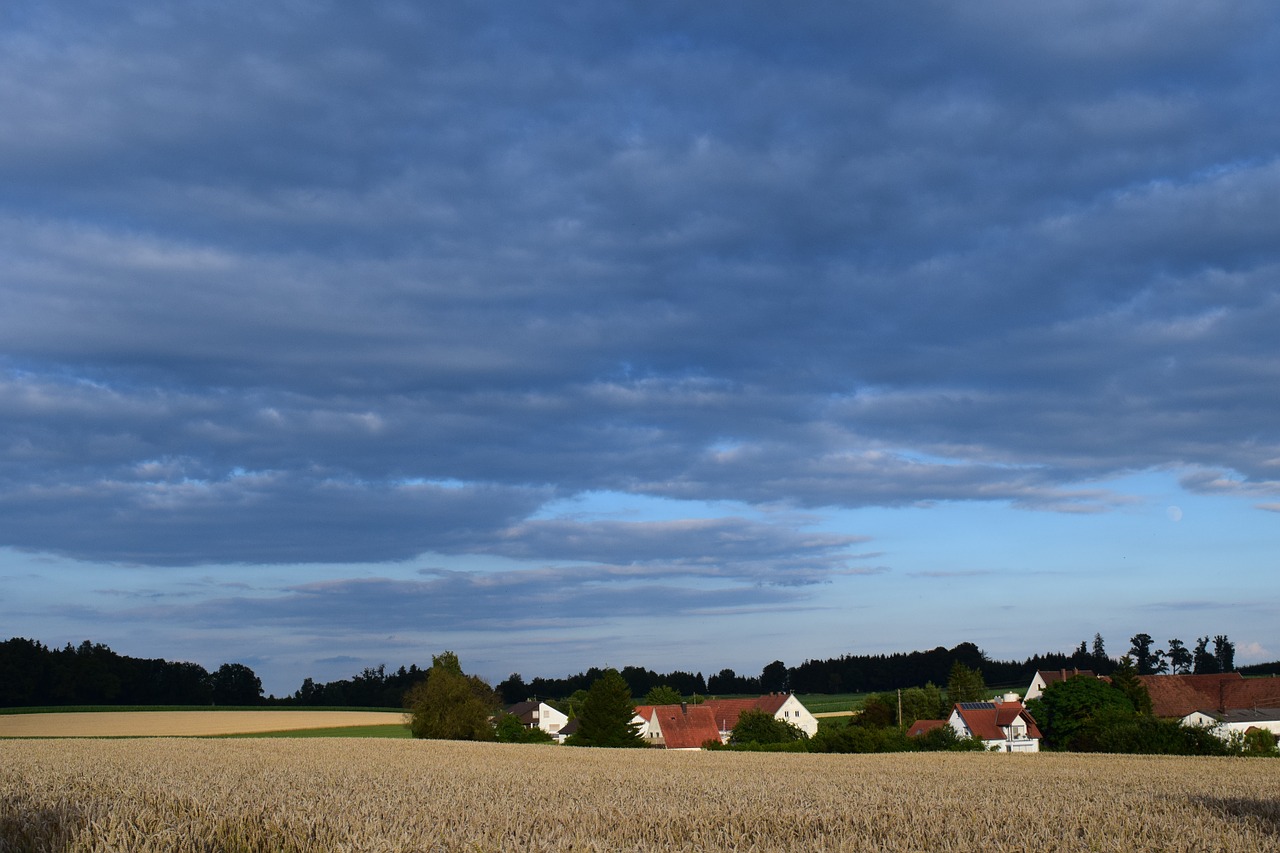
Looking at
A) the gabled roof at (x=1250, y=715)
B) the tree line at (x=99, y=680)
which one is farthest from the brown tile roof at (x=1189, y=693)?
the tree line at (x=99, y=680)

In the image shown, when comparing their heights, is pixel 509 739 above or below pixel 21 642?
below

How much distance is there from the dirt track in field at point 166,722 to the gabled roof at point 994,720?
194ft

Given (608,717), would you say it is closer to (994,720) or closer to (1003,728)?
(1003,728)

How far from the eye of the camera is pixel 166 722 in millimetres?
93812

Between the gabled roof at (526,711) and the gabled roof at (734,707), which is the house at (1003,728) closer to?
the gabled roof at (734,707)

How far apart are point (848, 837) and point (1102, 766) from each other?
107 ft

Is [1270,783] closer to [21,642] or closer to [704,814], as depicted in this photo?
[704,814]

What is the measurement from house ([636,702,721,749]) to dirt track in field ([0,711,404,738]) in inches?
1093

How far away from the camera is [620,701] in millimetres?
82188

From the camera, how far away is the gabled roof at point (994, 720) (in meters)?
91.4

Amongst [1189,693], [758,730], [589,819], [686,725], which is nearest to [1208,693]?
[1189,693]

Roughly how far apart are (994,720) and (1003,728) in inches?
81.5

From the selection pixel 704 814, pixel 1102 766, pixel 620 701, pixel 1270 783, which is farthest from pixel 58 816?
pixel 620 701

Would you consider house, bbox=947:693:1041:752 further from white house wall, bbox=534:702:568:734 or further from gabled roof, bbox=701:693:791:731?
white house wall, bbox=534:702:568:734
